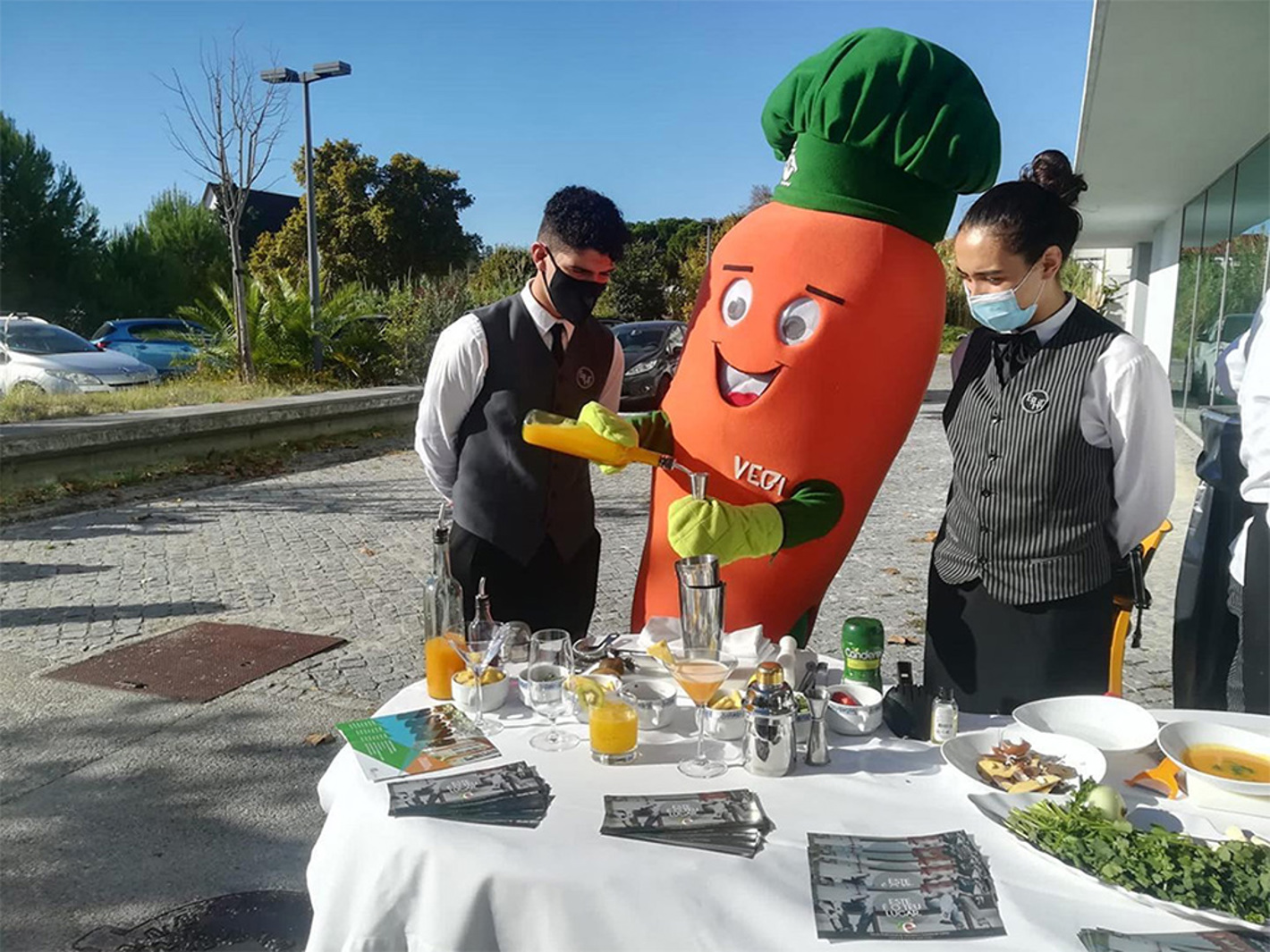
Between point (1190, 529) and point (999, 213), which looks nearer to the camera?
point (999, 213)

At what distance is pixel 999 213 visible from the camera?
2.41 metres

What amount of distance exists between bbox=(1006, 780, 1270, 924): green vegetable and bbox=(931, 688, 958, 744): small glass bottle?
38 cm

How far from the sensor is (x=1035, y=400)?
242 centimetres

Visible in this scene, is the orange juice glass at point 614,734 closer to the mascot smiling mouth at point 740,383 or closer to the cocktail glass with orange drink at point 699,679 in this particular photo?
the cocktail glass with orange drink at point 699,679

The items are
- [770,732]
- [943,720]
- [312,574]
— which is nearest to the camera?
[770,732]

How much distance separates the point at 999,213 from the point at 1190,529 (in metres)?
1.45

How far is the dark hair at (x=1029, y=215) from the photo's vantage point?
7.88ft

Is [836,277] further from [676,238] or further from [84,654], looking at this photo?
[676,238]

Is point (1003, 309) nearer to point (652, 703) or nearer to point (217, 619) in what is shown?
point (652, 703)

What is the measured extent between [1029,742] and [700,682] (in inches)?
27.5

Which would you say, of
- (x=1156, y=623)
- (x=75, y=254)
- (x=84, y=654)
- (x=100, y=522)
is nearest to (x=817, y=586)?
(x=1156, y=623)

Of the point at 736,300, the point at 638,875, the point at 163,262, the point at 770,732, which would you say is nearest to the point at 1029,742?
the point at 770,732

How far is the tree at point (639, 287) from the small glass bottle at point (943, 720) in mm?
26214

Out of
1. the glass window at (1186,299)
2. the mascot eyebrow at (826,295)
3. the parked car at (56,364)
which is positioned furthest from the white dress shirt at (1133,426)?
the parked car at (56,364)
